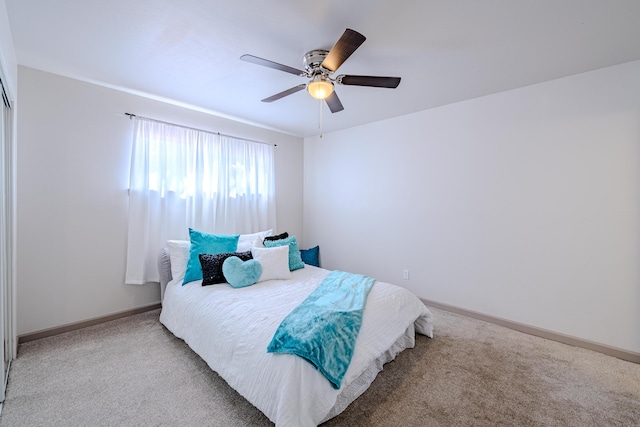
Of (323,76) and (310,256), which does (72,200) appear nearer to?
(323,76)

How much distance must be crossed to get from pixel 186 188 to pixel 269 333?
2350 mm

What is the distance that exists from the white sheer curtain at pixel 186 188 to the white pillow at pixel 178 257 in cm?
36

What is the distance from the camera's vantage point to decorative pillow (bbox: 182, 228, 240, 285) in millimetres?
2633

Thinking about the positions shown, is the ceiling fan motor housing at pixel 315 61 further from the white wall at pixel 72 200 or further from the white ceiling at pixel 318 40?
the white wall at pixel 72 200

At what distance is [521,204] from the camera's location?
2699 millimetres

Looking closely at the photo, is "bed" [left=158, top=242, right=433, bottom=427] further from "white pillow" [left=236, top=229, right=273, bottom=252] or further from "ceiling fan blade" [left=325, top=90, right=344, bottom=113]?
"ceiling fan blade" [left=325, top=90, right=344, bottom=113]

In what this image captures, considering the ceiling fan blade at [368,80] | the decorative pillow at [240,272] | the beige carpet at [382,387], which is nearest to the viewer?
the beige carpet at [382,387]

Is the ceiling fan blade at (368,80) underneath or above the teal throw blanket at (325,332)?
above

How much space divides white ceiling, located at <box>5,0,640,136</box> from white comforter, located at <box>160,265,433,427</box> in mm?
1975

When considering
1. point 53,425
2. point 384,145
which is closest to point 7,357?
point 53,425

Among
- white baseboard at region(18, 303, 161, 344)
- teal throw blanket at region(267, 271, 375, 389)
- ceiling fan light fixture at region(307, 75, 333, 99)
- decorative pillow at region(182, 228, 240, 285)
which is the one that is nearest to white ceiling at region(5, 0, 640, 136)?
ceiling fan light fixture at region(307, 75, 333, 99)

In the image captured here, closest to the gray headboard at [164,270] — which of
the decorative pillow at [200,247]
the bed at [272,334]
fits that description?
the bed at [272,334]

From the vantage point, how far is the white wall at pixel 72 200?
234 centimetres

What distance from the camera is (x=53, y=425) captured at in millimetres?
1500
